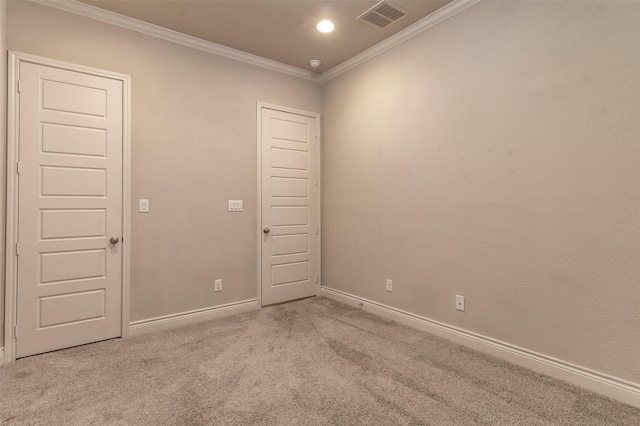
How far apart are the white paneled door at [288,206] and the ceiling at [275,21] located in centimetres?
79

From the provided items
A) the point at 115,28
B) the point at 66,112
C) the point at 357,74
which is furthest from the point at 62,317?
the point at 357,74

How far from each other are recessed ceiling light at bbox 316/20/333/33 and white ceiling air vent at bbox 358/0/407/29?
0.95ft

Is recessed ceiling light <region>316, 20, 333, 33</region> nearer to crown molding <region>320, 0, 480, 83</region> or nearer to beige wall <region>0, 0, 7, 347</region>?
crown molding <region>320, 0, 480, 83</region>

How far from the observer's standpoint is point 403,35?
127 inches

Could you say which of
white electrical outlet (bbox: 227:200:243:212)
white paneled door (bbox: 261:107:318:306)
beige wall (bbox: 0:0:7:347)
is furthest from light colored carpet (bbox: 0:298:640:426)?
white electrical outlet (bbox: 227:200:243:212)

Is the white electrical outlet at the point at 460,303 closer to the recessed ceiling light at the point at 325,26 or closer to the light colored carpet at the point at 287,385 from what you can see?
the light colored carpet at the point at 287,385

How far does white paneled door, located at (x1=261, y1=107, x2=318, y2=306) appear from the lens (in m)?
3.91

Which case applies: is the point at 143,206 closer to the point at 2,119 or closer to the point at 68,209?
the point at 68,209

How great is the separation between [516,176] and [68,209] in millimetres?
3643

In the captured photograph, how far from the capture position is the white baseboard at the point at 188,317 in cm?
310

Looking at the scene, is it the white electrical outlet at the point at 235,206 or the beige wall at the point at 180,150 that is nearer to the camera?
the beige wall at the point at 180,150

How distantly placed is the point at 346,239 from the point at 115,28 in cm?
316

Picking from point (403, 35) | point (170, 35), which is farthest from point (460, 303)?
point (170, 35)

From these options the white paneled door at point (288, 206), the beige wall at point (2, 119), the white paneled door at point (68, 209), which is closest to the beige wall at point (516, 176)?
the white paneled door at point (288, 206)
